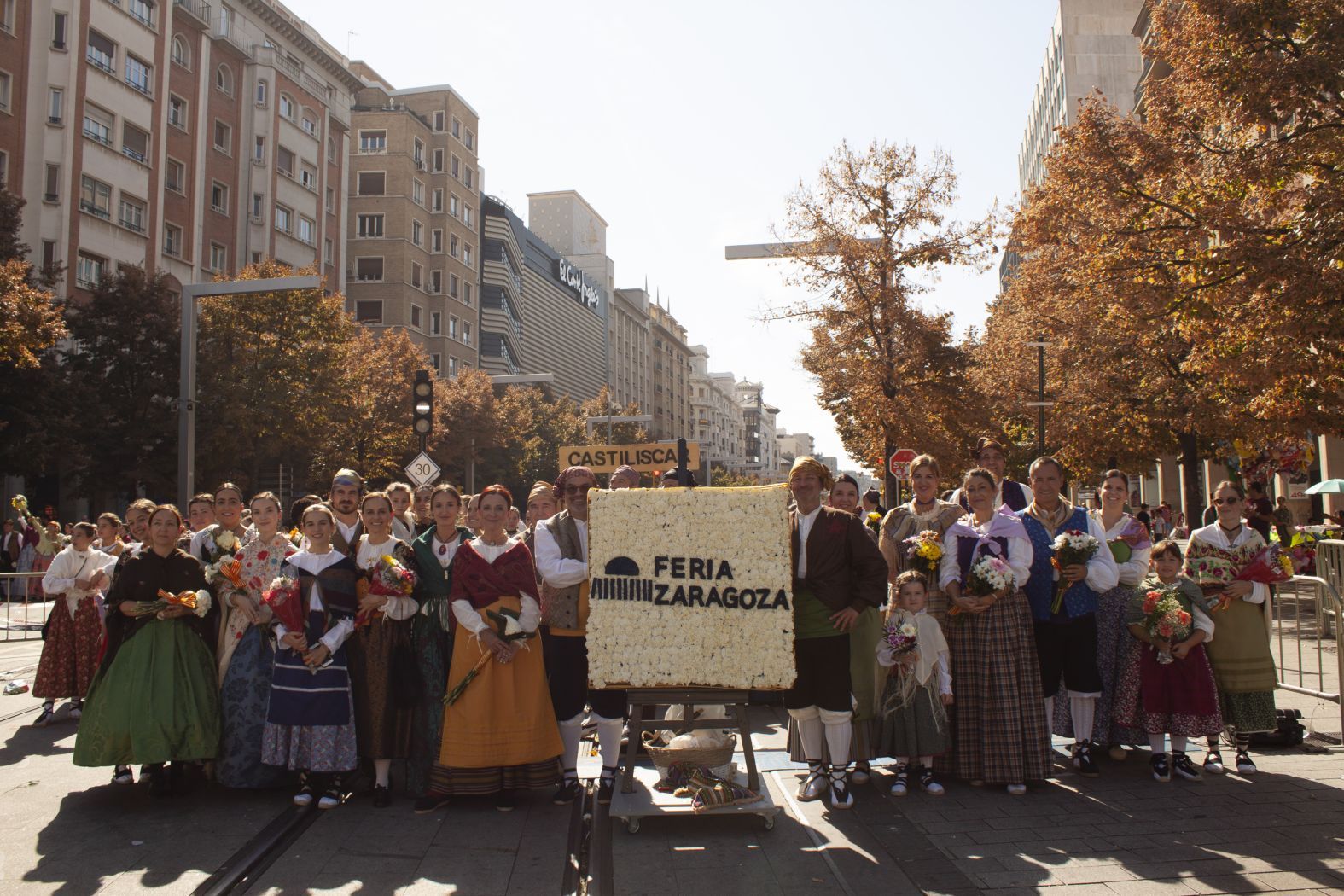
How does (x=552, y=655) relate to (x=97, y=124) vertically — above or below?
below

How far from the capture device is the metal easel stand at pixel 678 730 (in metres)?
6.04

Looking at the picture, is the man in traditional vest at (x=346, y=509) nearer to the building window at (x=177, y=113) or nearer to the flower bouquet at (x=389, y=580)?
the flower bouquet at (x=389, y=580)

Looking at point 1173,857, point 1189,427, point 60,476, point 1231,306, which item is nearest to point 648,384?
point 60,476

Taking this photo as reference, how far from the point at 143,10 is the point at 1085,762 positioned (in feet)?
133

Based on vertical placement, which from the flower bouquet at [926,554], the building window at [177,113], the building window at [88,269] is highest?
the building window at [177,113]

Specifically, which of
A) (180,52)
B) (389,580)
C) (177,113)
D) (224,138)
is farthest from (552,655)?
(224,138)

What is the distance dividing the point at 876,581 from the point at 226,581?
427 cm

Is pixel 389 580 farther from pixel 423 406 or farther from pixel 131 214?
pixel 131 214

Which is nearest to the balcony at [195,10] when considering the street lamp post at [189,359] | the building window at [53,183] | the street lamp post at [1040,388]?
the building window at [53,183]

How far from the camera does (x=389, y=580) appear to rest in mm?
6613

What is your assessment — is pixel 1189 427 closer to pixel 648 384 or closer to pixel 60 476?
pixel 60 476

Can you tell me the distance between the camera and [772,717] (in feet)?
31.0

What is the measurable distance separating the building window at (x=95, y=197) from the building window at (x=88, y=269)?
1442 millimetres

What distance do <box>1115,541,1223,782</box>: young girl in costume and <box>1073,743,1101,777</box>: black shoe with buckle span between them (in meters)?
0.34
